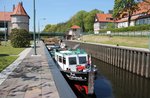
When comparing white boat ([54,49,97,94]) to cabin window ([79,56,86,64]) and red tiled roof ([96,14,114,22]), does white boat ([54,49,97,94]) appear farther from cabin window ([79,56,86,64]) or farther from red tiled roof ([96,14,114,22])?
red tiled roof ([96,14,114,22])

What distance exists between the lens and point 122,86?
2775 centimetres

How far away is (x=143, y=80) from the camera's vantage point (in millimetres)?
29906

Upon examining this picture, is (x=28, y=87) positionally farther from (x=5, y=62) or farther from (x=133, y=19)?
(x=133, y=19)

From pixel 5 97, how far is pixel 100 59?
4392 cm

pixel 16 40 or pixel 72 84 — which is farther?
pixel 16 40

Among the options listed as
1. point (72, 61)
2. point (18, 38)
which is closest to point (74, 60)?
point (72, 61)

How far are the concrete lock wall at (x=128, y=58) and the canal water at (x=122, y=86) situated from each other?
1.01 m

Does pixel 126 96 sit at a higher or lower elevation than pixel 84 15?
lower

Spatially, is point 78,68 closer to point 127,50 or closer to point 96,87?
point 96,87

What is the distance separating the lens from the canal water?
23859mm

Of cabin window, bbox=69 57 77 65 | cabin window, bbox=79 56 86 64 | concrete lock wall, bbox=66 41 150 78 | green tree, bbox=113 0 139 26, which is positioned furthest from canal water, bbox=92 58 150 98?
green tree, bbox=113 0 139 26

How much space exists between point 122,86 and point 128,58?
416 inches

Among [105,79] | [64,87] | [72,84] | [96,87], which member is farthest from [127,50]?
[64,87]

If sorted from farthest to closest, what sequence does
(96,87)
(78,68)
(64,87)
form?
(96,87) → (78,68) → (64,87)
